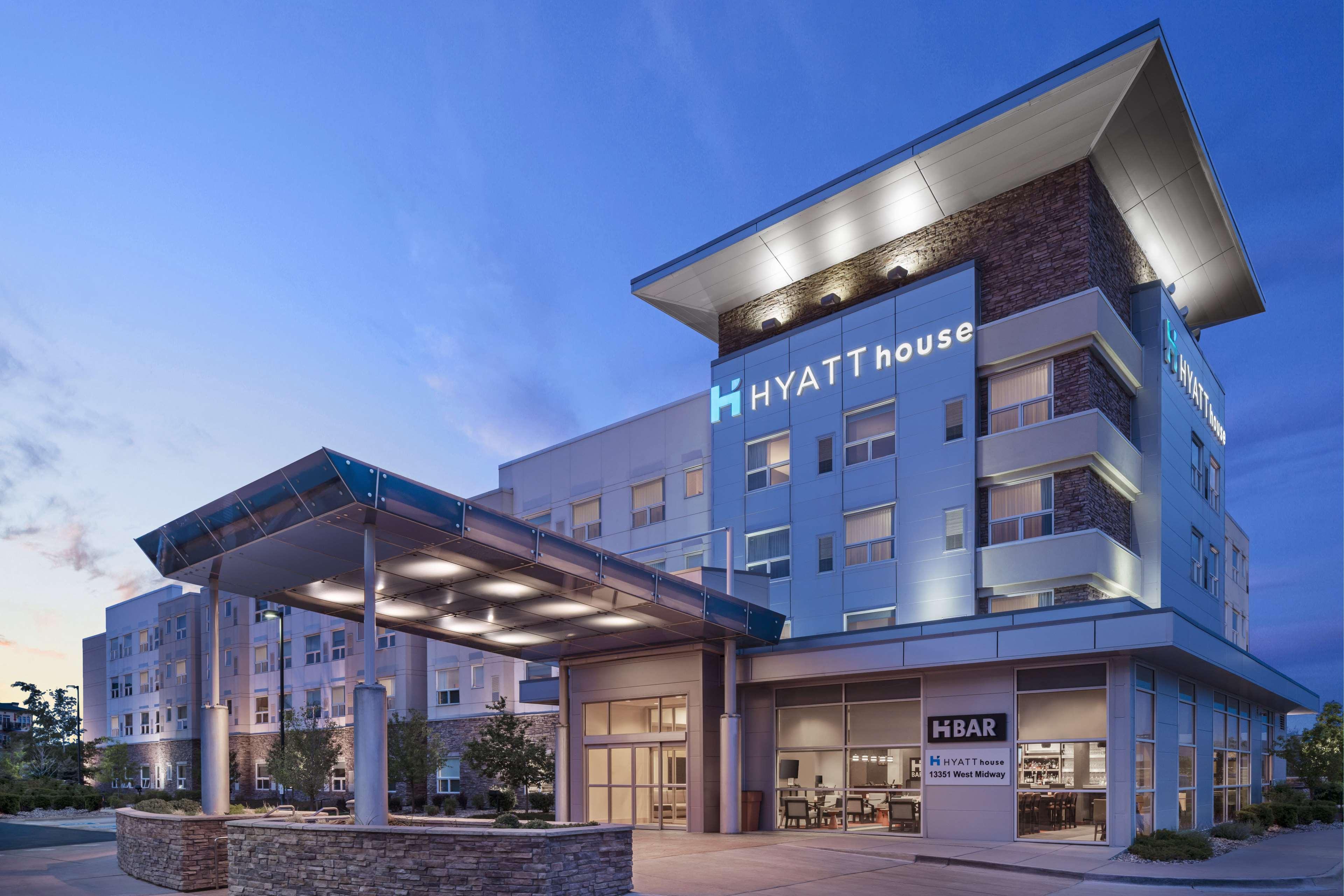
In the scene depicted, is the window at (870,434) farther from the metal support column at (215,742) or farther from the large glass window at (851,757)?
the metal support column at (215,742)

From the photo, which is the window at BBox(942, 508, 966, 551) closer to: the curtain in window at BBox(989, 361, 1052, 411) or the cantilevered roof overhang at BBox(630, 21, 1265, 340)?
the curtain in window at BBox(989, 361, 1052, 411)

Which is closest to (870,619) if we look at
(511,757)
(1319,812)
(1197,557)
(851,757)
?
(851,757)

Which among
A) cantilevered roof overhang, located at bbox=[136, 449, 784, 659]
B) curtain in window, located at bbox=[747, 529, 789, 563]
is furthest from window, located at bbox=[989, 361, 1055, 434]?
cantilevered roof overhang, located at bbox=[136, 449, 784, 659]

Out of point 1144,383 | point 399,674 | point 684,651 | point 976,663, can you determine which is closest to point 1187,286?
point 1144,383

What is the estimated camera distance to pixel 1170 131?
86.8 ft

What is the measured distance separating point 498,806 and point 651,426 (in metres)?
18.1

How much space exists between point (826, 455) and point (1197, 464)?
1179 centimetres

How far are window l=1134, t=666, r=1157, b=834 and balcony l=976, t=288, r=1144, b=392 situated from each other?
7928 millimetres

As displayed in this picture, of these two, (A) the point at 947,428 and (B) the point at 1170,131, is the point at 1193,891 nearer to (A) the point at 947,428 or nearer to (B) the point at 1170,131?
(A) the point at 947,428

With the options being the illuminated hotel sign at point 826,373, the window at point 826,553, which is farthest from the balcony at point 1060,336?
the window at point 826,553

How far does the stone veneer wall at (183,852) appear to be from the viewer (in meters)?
18.9

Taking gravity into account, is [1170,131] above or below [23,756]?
above

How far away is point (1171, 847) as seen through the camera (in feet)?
62.3

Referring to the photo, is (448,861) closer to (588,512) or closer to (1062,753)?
(1062,753)
